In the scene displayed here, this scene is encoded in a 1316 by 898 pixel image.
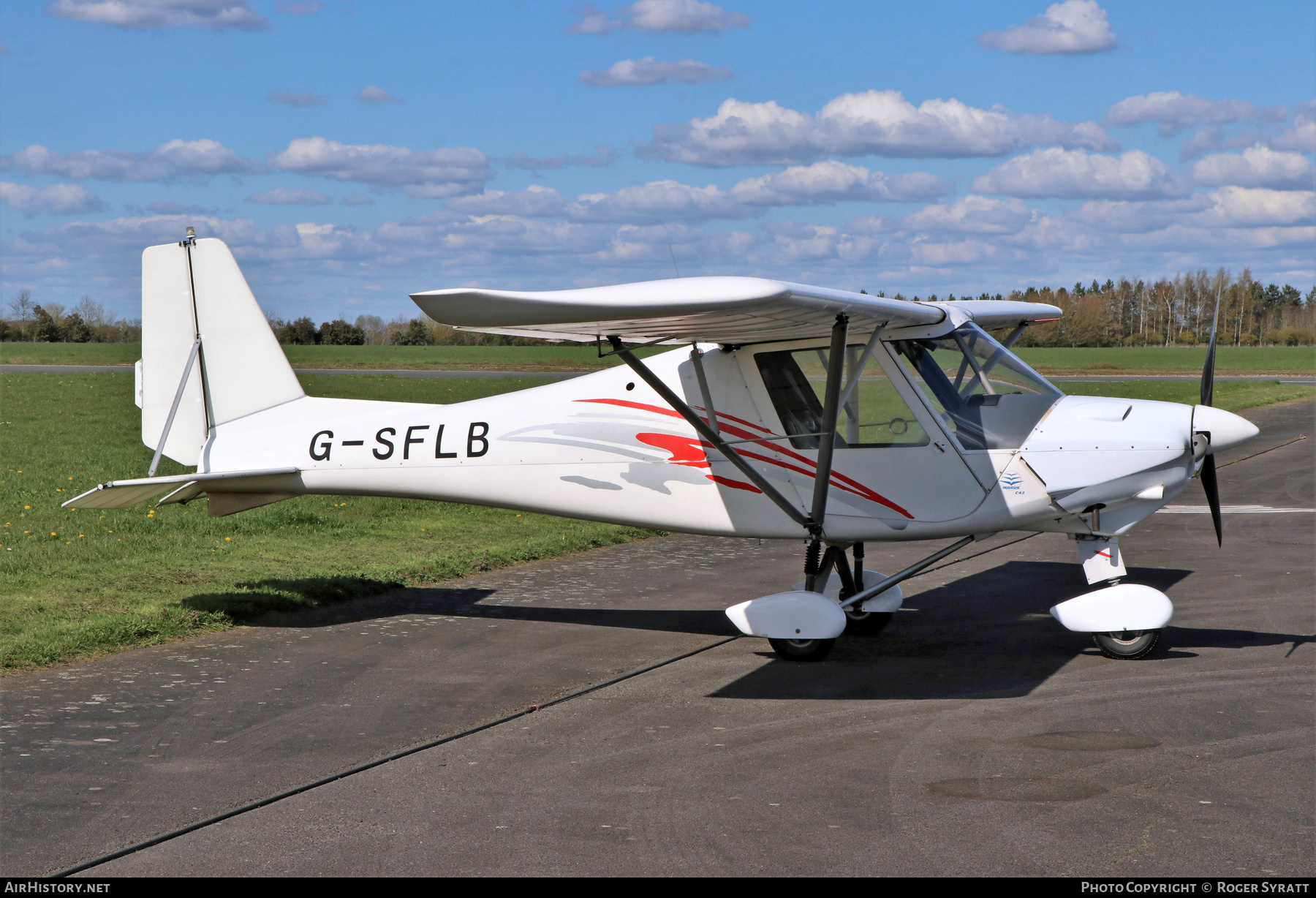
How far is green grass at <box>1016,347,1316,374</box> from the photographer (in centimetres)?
6688

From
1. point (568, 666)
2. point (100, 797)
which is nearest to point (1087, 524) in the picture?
point (568, 666)

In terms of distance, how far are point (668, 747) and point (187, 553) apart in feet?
22.9

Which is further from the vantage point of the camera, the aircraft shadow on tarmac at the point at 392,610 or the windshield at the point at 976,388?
the aircraft shadow on tarmac at the point at 392,610

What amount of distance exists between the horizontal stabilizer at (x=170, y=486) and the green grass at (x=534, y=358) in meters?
44.0

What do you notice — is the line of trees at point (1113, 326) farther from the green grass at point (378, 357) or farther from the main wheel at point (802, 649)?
the main wheel at point (802, 649)

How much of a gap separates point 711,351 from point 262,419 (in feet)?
13.1

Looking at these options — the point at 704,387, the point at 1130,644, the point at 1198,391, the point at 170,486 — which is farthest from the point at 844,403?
the point at 1198,391

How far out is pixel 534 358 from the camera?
246 feet

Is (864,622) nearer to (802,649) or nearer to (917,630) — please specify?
(917,630)

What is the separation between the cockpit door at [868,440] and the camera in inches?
296

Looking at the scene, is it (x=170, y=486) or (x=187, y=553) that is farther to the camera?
(x=187, y=553)

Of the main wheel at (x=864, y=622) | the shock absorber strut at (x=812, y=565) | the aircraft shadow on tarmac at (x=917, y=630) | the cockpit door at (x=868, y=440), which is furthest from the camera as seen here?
the main wheel at (x=864, y=622)

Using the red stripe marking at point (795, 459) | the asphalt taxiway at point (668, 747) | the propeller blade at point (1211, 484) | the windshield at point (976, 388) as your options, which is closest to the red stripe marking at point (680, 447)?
the red stripe marking at point (795, 459)

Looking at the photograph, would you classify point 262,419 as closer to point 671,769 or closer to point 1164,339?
point 671,769
